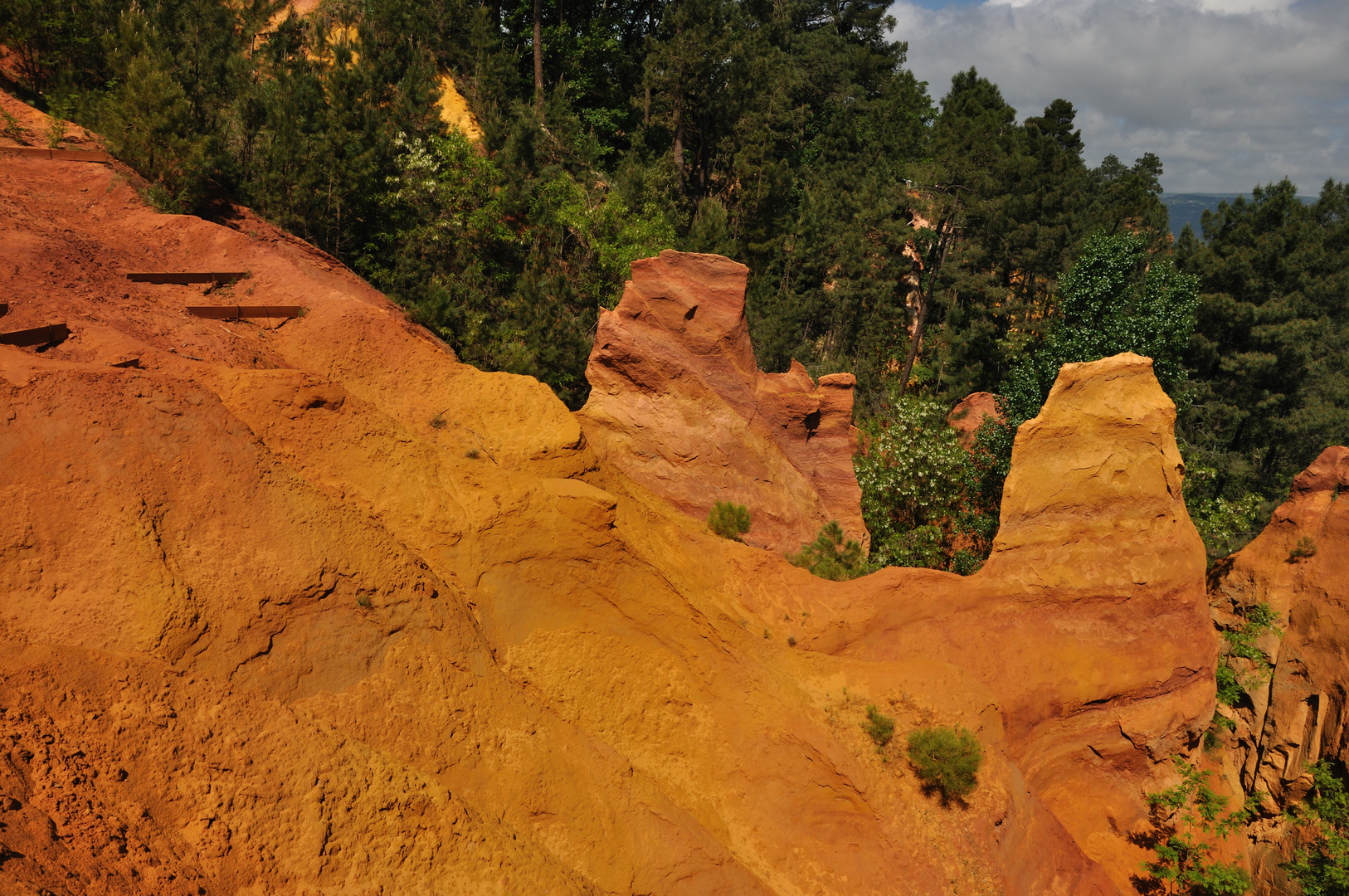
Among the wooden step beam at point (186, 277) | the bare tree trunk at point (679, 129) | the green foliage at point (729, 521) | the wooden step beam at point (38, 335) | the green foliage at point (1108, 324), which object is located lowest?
the green foliage at point (729, 521)

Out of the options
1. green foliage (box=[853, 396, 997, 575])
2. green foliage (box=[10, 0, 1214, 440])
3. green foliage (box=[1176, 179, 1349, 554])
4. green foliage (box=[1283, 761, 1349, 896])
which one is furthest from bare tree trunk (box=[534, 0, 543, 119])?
green foliage (box=[1283, 761, 1349, 896])

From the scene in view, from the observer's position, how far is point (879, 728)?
Result: 1257 cm

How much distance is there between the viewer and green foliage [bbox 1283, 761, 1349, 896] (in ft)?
43.0

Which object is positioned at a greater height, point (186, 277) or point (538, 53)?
point (538, 53)

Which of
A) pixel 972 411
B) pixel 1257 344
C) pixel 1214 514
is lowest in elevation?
pixel 1214 514

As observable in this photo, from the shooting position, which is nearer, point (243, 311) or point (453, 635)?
point (453, 635)

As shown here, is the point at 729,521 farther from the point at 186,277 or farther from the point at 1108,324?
the point at 1108,324

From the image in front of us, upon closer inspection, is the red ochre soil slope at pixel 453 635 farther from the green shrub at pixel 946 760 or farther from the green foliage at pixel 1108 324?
the green foliage at pixel 1108 324

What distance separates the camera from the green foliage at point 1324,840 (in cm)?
1311

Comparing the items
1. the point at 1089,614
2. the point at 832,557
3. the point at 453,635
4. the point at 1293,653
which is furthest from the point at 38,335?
the point at 1293,653

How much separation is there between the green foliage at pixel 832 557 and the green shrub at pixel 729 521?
1.48m

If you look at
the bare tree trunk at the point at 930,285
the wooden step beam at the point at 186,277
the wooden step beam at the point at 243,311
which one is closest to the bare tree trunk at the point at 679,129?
the bare tree trunk at the point at 930,285

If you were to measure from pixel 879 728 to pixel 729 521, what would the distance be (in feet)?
23.9

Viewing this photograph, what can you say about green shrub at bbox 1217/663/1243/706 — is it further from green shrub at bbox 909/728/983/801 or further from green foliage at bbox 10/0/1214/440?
green shrub at bbox 909/728/983/801
